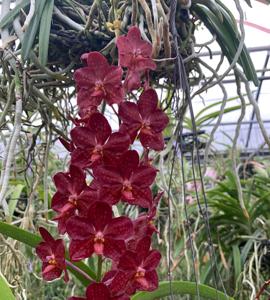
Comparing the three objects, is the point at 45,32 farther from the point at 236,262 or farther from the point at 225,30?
the point at 236,262

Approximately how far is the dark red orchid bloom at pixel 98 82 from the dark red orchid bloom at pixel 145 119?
0.07 ft

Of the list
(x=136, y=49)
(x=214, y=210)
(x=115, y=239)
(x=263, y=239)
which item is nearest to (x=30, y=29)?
(x=136, y=49)

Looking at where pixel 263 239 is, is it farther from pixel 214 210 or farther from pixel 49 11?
pixel 49 11

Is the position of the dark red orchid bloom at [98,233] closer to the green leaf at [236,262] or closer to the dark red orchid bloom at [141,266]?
the dark red orchid bloom at [141,266]

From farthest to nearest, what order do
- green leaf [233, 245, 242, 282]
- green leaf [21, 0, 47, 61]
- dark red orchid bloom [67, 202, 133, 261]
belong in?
green leaf [233, 245, 242, 282] < green leaf [21, 0, 47, 61] < dark red orchid bloom [67, 202, 133, 261]

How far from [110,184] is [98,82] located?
101 mm

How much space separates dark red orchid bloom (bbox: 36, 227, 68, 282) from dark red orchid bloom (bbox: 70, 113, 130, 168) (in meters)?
0.07

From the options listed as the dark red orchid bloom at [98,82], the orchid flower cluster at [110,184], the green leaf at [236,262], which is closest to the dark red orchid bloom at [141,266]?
the orchid flower cluster at [110,184]

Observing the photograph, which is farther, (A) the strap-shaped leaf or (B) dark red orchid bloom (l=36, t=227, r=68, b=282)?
(A) the strap-shaped leaf

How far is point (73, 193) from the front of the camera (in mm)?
408

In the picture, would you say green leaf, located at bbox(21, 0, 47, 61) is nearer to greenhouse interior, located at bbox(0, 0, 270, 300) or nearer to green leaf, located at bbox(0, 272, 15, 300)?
greenhouse interior, located at bbox(0, 0, 270, 300)

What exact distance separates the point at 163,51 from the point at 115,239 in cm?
27

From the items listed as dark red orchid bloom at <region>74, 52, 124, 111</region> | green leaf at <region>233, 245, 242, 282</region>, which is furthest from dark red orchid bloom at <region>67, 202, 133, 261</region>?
green leaf at <region>233, 245, 242, 282</region>

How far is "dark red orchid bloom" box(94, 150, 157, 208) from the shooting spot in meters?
0.40
